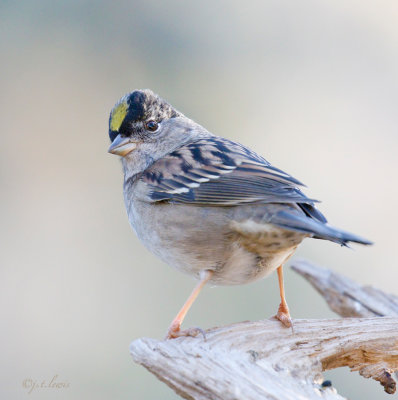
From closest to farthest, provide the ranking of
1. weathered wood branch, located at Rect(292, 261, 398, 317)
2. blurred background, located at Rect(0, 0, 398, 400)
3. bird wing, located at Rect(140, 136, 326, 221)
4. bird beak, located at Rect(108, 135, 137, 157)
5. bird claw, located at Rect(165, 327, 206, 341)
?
bird claw, located at Rect(165, 327, 206, 341)
bird wing, located at Rect(140, 136, 326, 221)
bird beak, located at Rect(108, 135, 137, 157)
weathered wood branch, located at Rect(292, 261, 398, 317)
blurred background, located at Rect(0, 0, 398, 400)

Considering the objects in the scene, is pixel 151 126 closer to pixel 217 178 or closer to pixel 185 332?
pixel 217 178

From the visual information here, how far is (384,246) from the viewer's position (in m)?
6.95

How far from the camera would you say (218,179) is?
381cm

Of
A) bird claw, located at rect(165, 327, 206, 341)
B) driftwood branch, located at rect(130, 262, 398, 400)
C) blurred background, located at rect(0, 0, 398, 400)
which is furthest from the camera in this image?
blurred background, located at rect(0, 0, 398, 400)

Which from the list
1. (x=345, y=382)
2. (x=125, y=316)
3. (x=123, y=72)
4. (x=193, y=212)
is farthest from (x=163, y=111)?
(x=123, y=72)

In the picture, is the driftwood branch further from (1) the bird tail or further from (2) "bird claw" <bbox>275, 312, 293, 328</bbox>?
(1) the bird tail

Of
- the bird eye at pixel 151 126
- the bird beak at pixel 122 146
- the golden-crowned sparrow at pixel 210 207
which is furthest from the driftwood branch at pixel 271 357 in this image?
the bird eye at pixel 151 126

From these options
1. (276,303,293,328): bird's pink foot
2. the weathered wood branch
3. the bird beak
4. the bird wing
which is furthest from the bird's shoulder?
the weathered wood branch

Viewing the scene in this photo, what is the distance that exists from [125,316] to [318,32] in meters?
4.26

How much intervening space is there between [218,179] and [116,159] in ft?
8.33

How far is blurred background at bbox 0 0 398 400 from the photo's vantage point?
6.37 metres

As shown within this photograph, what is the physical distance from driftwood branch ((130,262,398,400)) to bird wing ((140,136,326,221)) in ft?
2.09

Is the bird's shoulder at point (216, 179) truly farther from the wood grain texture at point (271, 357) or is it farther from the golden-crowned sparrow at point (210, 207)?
the wood grain texture at point (271, 357)

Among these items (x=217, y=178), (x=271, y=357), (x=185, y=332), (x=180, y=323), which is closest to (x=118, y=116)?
(x=217, y=178)
